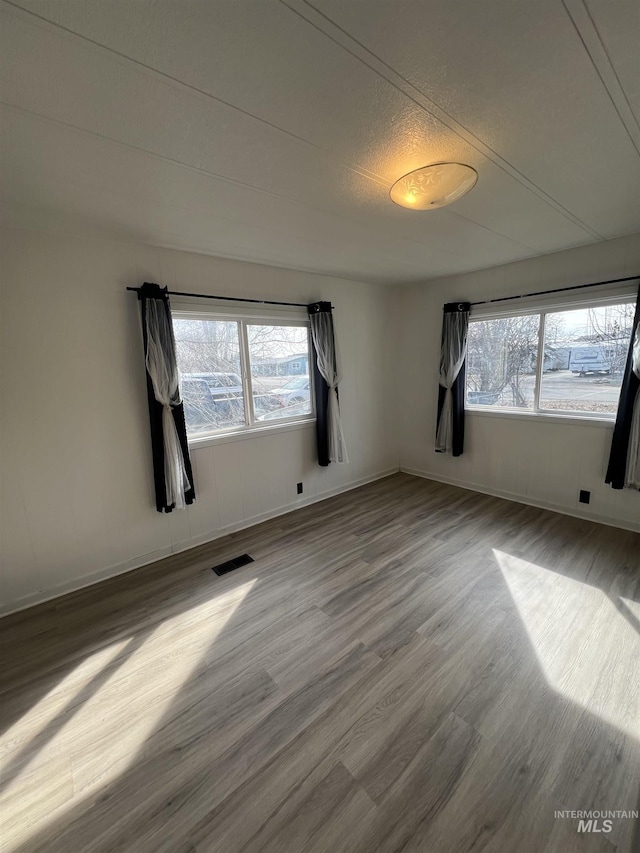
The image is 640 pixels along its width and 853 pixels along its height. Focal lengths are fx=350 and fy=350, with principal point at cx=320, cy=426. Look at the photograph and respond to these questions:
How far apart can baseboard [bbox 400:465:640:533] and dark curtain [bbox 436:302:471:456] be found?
424 millimetres

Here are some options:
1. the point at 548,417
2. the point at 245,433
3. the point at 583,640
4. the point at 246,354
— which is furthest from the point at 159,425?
the point at 548,417

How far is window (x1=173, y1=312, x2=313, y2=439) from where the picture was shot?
300cm

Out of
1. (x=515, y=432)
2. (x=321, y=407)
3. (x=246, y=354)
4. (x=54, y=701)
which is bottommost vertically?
(x=54, y=701)

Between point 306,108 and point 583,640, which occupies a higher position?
point 306,108

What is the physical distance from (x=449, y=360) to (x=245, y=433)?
7.96 feet

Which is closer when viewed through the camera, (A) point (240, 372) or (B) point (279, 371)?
(A) point (240, 372)

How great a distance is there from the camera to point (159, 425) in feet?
8.92

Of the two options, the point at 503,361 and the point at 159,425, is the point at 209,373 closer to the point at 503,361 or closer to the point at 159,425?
the point at 159,425

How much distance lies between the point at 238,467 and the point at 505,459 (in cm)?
284

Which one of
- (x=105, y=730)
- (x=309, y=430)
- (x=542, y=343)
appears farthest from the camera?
(x=309, y=430)

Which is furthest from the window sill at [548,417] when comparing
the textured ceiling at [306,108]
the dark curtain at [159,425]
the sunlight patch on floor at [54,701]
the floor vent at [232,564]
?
the sunlight patch on floor at [54,701]

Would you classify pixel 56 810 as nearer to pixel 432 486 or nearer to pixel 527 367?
pixel 432 486

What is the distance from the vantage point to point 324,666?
183cm

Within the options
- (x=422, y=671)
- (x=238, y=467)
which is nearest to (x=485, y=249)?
(x=238, y=467)
